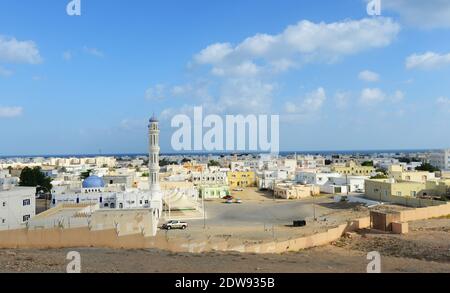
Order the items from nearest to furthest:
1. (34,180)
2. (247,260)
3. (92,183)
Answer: (247,260) < (92,183) < (34,180)

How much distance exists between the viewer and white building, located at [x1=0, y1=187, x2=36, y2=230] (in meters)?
26.4

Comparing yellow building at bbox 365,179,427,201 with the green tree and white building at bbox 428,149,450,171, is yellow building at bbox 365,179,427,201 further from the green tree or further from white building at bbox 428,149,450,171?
white building at bbox 428,149,450,171

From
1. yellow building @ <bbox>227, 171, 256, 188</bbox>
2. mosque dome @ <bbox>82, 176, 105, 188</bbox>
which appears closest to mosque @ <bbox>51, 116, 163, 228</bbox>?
mosque dome @ <bbox>82, 176, 105, 188</bbox>

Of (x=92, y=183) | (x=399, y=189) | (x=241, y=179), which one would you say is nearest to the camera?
(x=399, y=189)

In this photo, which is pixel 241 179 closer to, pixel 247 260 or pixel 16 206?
pixel 16 206

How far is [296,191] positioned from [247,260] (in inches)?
1545

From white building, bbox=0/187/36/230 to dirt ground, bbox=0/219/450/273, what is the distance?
36.7 feet

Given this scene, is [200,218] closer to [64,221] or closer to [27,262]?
[64,221]

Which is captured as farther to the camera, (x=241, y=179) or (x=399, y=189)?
(x=241, y=179)

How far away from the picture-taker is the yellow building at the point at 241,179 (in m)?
71.1

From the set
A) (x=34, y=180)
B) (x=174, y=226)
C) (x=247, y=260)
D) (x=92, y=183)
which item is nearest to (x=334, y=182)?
(x=92, y=183)

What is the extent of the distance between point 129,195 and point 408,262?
24.7 metres

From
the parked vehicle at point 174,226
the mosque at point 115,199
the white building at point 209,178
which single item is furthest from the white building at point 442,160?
the parked vehicle at point 174,226

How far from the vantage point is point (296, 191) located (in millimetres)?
53750
